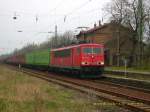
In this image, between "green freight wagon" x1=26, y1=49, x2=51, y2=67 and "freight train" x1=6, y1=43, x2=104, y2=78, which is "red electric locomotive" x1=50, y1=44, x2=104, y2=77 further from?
"green freight wagon" x1=26, y1=49, x2=51, y2=67

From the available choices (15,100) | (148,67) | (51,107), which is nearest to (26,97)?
(15,100)

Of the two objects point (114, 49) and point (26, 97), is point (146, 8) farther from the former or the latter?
point (26, 97)

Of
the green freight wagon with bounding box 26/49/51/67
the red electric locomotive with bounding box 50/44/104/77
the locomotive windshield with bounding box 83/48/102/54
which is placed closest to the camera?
the red electric locomotive with bounding box 50/44/104/77

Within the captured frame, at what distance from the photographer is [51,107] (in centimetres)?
1299

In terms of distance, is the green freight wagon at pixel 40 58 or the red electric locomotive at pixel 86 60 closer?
the red electric locomotive at pixel 86 60

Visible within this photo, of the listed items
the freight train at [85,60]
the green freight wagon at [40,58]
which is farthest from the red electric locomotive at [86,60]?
the green freight wagon at [40,58]

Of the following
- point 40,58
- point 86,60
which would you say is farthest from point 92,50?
point 40,58

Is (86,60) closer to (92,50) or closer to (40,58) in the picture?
(92,50)

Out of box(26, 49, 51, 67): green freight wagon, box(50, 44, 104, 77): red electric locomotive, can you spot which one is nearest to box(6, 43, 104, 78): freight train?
box(50, 44, 104, 77): red electric locomotive

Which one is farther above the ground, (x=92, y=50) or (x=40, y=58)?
(x=92, y=50)

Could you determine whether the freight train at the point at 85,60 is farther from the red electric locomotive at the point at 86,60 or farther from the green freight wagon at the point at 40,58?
the green freight wagon at the point at 40,58

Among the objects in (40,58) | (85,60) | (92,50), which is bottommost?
(85,60)

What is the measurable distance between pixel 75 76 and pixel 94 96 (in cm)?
1807

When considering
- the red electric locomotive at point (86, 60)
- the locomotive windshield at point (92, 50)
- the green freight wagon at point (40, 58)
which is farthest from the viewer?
the green freight wagon at point (40, 58)
